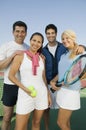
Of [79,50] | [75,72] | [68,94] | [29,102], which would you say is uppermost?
[79,50]

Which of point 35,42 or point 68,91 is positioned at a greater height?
point 35,42

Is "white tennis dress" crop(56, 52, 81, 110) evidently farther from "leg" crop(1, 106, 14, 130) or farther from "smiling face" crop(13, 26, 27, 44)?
"leg" crop(1, 106, 14, 130)

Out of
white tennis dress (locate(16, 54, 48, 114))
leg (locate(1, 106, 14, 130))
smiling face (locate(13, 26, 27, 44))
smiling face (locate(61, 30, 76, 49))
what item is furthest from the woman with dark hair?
leg (locate(1, 106, 14, 130))

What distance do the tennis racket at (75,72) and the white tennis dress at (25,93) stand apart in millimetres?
333

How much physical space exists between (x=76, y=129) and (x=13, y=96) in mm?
2055

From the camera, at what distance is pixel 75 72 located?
3602mm

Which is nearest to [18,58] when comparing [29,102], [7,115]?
[29,102]

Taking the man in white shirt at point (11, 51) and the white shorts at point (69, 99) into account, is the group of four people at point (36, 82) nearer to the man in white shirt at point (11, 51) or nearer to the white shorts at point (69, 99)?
the white shorts at point (69, 99)

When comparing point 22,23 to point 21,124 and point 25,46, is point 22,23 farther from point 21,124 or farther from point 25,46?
point 21,124

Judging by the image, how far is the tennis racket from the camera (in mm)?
3445

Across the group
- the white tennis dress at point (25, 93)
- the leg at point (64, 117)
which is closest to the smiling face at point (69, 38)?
the white tennis dress at point (25, 93)

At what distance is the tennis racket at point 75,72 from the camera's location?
11.3ft

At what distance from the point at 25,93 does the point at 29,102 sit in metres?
0.13

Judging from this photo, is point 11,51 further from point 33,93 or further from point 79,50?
point 79,50
